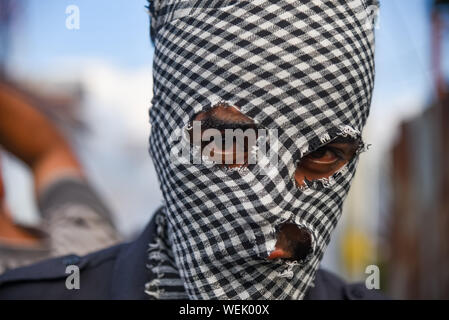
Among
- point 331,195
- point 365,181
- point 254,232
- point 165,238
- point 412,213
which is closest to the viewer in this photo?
point 254,232

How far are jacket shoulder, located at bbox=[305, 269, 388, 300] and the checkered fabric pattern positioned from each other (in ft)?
1.00

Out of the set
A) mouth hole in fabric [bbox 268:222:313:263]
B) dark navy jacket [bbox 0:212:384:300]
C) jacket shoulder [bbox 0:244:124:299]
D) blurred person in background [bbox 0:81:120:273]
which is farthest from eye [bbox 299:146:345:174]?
blurred person in background [bbox 0:81:120:273]

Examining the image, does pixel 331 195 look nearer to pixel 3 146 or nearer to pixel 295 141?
pixel 295 141

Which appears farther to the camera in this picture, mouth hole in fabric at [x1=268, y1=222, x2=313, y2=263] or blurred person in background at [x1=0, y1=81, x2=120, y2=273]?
blurred person in background at [x1=0, y1=81, x2=120, y2=273]

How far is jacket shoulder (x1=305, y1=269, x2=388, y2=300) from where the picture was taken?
1.84m

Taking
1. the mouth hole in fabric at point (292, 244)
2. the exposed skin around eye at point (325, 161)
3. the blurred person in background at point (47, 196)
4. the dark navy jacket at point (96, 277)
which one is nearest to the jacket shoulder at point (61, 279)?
the dark navy jacket at point (96, 277)

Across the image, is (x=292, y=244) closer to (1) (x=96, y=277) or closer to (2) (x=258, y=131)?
(2) (x=258, y=131)

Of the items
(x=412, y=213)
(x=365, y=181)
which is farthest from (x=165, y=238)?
(x=365, y=181)

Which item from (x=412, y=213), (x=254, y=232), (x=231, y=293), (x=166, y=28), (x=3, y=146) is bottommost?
(x=412, y=213)

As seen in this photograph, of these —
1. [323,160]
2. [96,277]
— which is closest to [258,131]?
[323,160]

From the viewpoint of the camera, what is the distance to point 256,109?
1430 mm

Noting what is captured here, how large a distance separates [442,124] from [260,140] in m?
6.01

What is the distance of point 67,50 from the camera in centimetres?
302

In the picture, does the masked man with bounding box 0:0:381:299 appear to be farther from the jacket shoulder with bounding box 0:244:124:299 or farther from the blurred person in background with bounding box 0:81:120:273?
the blurred person in background with bounding box 0:81:120:273
